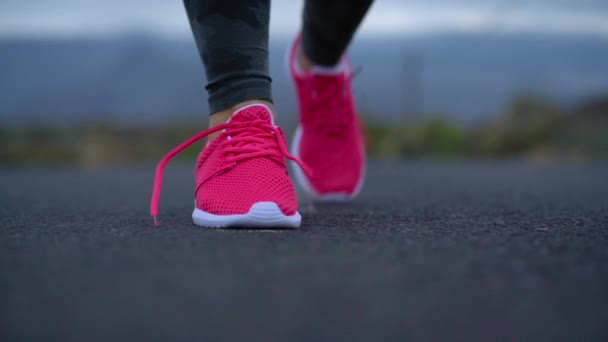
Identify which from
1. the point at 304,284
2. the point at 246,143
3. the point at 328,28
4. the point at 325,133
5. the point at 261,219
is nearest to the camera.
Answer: the point at 304,284

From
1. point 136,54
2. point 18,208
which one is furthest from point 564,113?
point 136,54

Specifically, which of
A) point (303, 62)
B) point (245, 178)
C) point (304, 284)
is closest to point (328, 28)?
point (303, 62)

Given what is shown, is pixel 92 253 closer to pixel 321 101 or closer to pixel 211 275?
pixel 211 275

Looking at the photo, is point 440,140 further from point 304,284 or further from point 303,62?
point 304,284

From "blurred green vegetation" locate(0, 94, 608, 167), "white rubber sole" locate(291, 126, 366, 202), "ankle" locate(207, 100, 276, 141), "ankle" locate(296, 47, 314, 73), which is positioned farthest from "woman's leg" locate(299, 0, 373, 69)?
"blurred green vegetation" locate(0, 94, 608, 167)

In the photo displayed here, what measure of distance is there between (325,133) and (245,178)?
677 mm

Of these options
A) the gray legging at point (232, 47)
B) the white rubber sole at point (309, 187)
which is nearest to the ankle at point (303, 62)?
the white rubber sole at point (309, 187)

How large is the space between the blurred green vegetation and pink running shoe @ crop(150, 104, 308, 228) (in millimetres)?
6921

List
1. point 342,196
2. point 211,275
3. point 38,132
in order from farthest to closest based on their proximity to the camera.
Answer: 1. point 38,132
2. point 342,196
3. point 211,275

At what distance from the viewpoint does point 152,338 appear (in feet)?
1.83

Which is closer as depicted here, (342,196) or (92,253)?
(92,253)

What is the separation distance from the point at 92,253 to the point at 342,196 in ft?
3.53

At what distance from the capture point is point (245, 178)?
3.67 feet

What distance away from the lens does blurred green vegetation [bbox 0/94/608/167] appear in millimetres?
7953
